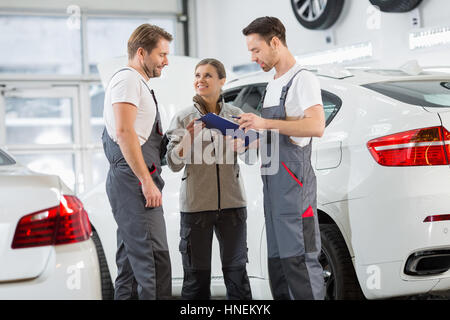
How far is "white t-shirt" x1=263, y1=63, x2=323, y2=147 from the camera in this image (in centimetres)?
267

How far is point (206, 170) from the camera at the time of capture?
3143mm

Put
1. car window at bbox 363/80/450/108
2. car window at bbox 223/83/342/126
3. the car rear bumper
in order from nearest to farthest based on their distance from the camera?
the car rear bumper
car window at bbox 363/80/450/108
car window at bbox 223/83/342/126

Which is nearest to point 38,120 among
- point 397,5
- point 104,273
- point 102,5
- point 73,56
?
point 73,56

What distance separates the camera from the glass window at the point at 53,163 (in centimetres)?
915

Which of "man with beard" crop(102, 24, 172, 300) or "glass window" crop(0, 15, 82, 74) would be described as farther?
"glass window" crop(0, 15, 82, 74)

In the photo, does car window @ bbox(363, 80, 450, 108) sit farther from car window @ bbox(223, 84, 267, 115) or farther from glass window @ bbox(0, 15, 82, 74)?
glass window @ bbox(0, 15, 82, 74)

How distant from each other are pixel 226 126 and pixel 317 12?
13.4 ft

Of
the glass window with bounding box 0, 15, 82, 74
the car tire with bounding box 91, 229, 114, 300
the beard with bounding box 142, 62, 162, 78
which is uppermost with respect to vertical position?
the glass window with bounding box 0, 15, 82, 74

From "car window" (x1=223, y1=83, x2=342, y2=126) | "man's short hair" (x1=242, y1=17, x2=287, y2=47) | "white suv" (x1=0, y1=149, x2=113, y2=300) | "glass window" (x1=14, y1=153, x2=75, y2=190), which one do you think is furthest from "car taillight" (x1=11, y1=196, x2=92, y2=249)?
"glass window" (x1=14, y1=153, x2=75, y2=190)

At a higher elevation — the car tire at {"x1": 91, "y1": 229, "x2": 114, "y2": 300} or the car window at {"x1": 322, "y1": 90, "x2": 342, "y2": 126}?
the car window at {"x1": 322, "y1": 90, "x2": 342, "y2": 126}

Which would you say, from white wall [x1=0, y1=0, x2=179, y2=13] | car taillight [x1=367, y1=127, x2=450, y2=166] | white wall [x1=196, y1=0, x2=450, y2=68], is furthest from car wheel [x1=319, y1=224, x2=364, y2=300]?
white wall [x1=0, y1=0, x2=179, y2=13]

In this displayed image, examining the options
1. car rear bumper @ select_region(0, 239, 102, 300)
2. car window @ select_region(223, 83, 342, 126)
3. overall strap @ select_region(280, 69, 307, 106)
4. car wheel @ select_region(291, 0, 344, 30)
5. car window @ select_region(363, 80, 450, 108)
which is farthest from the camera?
car wheel @ select_region(291, 0, 344, 30)
